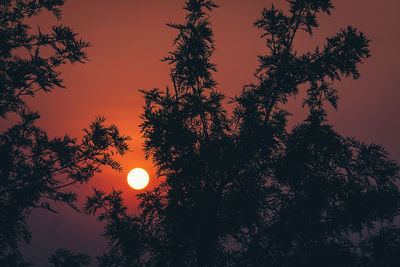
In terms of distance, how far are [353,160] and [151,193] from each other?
6.21m

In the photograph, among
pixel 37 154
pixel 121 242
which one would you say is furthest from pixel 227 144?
pixel 37 154

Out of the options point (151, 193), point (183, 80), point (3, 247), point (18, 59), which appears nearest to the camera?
point (3, 247)

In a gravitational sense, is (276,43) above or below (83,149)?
above

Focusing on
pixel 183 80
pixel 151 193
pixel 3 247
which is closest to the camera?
pixel 3 247

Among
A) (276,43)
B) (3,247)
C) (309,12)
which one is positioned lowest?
(3,247)

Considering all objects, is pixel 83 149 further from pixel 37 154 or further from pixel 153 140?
pixel 153 140

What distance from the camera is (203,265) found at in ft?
27.2

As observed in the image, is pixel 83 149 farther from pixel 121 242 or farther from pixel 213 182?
pixel 213 182

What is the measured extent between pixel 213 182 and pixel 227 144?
1121 millimetres

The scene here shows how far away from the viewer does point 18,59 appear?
8.27 metres

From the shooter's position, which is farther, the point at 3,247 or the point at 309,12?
the point at 309,12

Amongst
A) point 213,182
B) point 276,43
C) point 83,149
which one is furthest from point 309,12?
point 83,149

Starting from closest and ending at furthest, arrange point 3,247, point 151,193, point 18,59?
point 3,247
point 18,59
point 151,193

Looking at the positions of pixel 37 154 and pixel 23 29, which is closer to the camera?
pixel 37 154
